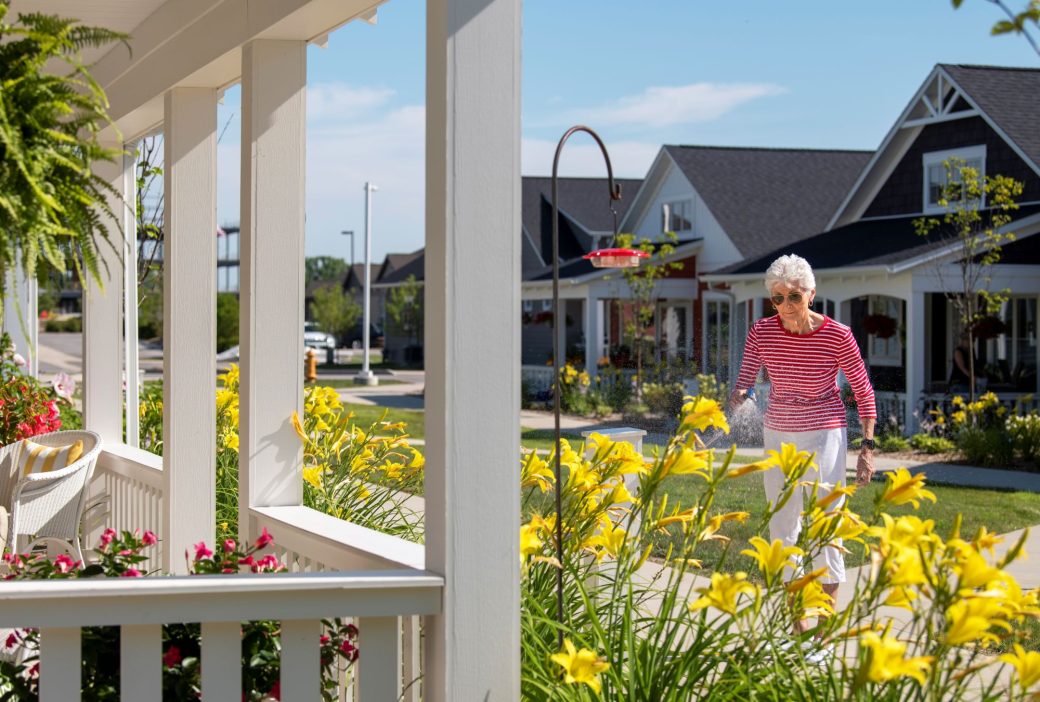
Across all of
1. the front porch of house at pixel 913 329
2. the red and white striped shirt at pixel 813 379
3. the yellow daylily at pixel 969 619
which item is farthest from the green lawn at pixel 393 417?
the yellow daylily at pixel 969 619

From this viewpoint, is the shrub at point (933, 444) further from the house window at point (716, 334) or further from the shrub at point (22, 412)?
the shrub at point (22, 412)

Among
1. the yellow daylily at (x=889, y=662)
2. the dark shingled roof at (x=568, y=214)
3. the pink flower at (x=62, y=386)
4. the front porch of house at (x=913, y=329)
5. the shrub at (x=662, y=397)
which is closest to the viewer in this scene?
the yellow daylily at (x=889, y=662)

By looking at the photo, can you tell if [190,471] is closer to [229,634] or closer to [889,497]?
[229,634]

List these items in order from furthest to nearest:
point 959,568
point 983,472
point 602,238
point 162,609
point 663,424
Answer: point 602,238
point 663,424
point 983,472
point 162,609
point 959,568

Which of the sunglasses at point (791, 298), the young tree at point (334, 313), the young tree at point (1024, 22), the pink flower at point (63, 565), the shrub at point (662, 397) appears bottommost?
the shrub at point (662, 397)

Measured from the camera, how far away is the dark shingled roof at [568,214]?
1372 inches

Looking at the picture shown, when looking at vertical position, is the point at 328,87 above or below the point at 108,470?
above

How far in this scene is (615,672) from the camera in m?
2.88

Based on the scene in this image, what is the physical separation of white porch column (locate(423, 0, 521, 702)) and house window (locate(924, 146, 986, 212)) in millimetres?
18521

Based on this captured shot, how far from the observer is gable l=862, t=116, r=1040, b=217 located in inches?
753

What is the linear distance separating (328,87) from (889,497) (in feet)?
131

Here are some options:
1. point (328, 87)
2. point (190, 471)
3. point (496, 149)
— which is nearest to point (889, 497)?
point (496, 149)

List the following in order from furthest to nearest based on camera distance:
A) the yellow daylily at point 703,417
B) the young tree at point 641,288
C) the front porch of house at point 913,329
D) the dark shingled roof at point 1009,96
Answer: the young tree at point 641,288
the dark shingled roof at point 1009,96
the front porch of house at point 913,329
the yellow daylily at point 703,417

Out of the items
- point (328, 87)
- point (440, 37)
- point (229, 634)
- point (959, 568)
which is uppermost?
point (328, 87)
